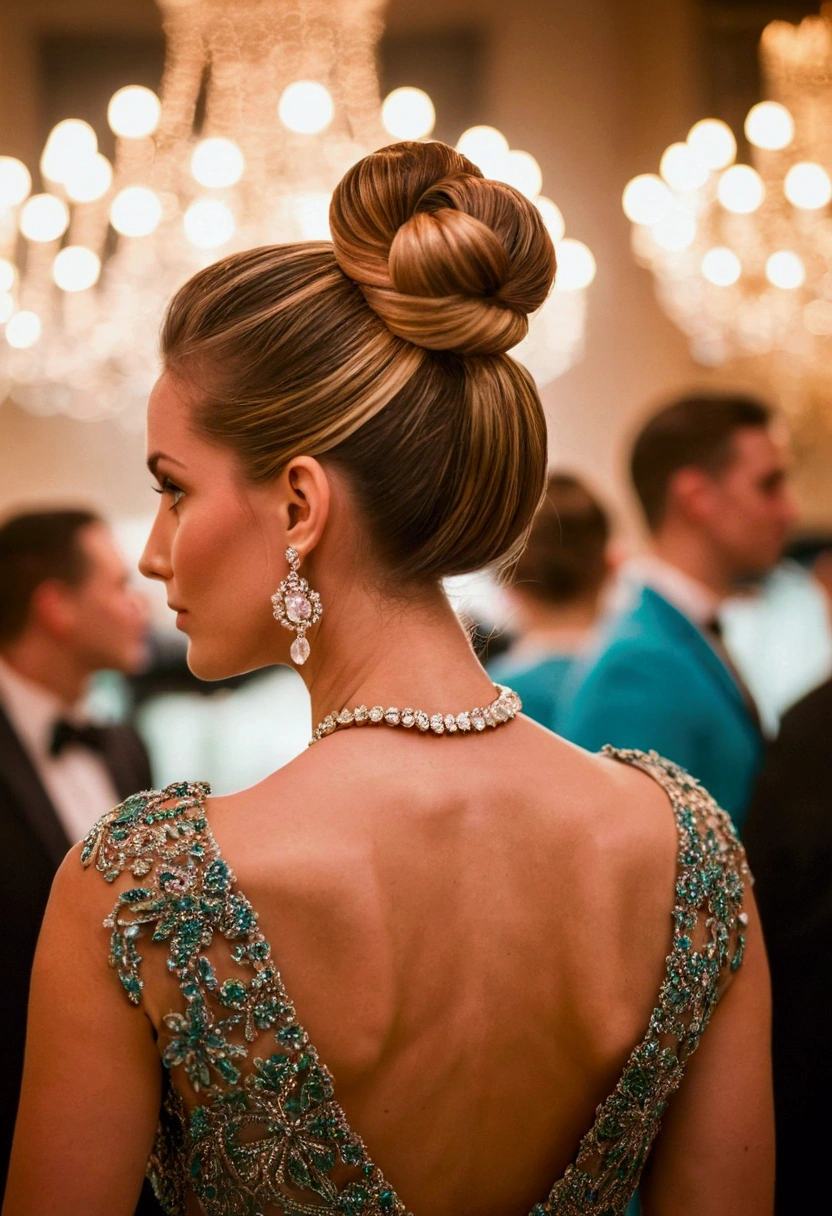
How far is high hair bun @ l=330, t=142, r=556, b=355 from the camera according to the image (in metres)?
1.22

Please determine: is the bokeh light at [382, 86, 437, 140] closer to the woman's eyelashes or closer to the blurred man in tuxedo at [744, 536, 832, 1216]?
the blurred man in tuxedo at [744, 536, 832, 1216]

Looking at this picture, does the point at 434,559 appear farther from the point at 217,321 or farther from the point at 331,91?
the point at 331,91

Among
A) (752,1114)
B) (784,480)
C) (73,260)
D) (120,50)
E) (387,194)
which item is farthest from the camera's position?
(120,50)

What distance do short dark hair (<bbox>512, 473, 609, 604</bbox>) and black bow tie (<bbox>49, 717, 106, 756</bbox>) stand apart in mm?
1300

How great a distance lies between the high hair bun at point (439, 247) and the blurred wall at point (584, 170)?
6353 millimetres

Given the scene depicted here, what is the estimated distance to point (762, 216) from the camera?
5.29 m

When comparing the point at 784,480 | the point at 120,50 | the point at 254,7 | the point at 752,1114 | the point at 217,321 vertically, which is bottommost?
the point at 752,1114

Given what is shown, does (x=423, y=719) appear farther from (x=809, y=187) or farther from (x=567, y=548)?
(x=809, y=187)

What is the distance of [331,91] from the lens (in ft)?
17.3

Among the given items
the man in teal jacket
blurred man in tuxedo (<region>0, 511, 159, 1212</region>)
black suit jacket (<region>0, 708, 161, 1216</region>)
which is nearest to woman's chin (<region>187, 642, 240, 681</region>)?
black suit jacket (<region>0, 708, 161, 1216</region>)

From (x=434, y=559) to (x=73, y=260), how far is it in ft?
14.3

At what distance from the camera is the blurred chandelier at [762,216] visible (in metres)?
4.98

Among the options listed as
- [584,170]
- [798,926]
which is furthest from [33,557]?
[584,170]

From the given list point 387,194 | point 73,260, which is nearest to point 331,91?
point 73,260
